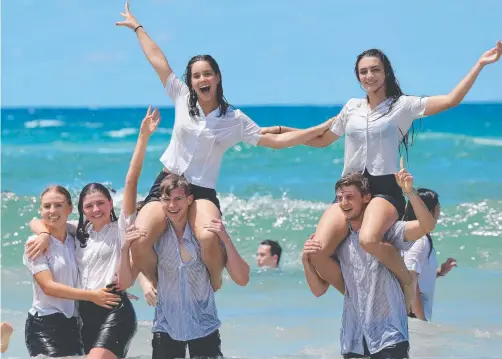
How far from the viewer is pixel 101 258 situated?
24.4ft

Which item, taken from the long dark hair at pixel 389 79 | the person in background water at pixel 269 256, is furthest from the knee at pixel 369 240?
the person in background water at pixel 269 256

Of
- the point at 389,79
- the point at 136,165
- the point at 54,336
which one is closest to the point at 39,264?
the point at 54,336

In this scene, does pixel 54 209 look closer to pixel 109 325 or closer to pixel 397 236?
pixel 109 325

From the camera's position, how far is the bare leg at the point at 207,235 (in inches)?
287

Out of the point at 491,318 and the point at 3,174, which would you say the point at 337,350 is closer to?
the point at 491,318

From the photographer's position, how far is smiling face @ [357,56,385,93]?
7.31 meters

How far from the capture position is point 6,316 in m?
11.6

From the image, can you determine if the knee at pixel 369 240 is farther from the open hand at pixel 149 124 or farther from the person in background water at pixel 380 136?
the open hand at pixel 149 124

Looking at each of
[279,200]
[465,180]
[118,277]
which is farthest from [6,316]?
[465,180]

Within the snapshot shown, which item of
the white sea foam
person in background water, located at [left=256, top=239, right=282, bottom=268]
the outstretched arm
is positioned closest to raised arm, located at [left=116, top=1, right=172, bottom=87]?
the outstretched arm

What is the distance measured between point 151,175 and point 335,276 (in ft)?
62.2

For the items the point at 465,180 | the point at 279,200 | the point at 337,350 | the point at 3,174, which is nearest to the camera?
the point at 337,350

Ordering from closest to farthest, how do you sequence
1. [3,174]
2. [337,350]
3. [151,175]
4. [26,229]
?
[337,350] → [26,229] → [151,175] → [3,174]

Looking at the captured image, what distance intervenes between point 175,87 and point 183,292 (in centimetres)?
141
